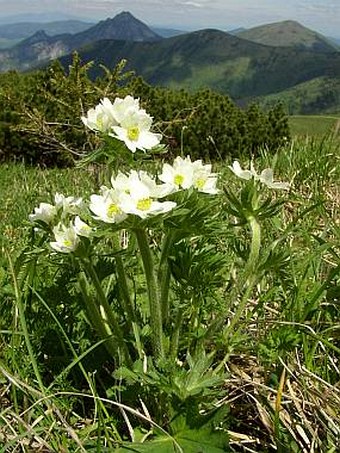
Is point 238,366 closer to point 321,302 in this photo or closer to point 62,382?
point 321,302

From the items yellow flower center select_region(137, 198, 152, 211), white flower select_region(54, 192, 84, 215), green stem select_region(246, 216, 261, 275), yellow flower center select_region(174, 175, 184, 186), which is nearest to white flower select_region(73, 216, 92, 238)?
white flower select_region(54, 192, 84, 215)

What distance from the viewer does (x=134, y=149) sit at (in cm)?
202

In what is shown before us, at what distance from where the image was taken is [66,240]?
2076 millimetres

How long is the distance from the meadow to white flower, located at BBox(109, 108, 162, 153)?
3.6 inches

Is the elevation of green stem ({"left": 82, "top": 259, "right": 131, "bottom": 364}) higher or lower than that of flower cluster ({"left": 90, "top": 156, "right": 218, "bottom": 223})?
lower

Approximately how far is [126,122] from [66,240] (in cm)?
42

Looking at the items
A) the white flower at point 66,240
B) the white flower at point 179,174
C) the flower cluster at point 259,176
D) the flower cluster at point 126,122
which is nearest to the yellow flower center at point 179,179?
the white flower at point 179,174

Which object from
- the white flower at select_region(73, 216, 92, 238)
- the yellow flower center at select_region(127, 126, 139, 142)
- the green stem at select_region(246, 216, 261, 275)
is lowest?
the green stem at select_region(246, 216, 261, 275)

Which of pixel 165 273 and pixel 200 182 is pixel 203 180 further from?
pixel 165 273

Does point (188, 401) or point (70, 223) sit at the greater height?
point (70, 223)

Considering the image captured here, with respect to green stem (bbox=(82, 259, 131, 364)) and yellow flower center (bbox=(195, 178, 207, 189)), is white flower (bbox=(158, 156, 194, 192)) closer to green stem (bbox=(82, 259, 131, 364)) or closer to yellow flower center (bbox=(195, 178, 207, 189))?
yellow flower center (bbox=(195, 178, 207, 189))

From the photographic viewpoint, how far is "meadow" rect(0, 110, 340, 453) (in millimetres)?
1947

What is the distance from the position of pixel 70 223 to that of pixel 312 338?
1017mm

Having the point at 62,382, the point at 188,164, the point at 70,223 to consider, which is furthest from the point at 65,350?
the point at 188,164
